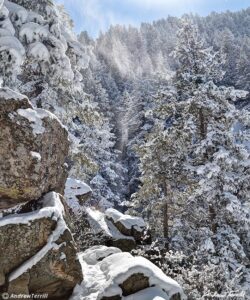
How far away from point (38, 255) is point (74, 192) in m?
9.41

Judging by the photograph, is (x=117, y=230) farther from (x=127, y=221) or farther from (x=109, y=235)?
(x=109, y=235)

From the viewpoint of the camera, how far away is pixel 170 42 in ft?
384

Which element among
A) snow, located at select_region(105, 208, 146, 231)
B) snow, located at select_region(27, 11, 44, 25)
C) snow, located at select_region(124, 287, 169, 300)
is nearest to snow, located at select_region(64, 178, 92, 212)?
snow, located at select_region(105, 208, 146, 231)

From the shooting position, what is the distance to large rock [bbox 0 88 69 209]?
920 cm

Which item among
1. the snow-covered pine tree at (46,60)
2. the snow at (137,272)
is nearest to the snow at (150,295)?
the snow at (137,272)

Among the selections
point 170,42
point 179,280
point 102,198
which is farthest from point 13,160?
point 170,42

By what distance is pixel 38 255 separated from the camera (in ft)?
27.1

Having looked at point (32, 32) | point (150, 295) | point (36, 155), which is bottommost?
point (150, 295)

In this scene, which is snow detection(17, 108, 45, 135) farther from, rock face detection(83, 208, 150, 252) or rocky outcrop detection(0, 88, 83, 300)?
rock face detection(83, 208, 150, 252)

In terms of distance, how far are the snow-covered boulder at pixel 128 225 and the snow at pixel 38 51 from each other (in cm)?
714

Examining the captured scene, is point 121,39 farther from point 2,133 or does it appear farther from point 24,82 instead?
point 2,133

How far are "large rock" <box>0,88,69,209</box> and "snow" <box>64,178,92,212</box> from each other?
21.5 feet

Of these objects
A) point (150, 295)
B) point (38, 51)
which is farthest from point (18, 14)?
point (150, 295)

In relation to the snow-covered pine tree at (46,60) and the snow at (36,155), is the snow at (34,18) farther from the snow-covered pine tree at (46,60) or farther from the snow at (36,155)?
the snow at (36,155)
